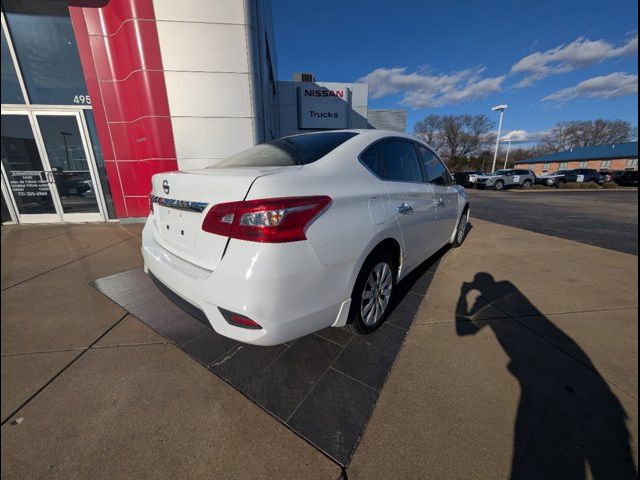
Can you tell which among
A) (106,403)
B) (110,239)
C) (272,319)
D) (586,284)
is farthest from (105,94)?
(586,284)

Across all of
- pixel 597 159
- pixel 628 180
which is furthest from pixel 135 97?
pixel 597 159

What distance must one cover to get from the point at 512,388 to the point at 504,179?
2643cm

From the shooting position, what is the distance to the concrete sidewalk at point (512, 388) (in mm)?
1421

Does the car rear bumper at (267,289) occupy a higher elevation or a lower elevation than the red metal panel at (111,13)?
lower

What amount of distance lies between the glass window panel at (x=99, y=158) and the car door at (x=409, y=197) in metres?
7.19

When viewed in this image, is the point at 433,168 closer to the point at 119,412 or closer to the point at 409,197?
the point at 409,197

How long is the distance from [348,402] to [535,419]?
111cm

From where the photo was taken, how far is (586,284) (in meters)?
3.41

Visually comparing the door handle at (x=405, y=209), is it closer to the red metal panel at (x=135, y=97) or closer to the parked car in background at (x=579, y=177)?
the red metal panel at (x=135, y=97)

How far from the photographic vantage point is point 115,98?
6.12m

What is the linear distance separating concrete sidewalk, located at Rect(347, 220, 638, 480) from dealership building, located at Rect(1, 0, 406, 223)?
567 centimetres

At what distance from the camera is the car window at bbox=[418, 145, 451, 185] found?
315 centimetres

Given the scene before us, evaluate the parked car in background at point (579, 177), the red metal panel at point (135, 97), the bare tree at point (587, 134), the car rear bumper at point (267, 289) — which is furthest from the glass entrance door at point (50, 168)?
the bare tree at point (587, 134)

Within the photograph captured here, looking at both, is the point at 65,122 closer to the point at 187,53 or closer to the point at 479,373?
the point at 187,53
